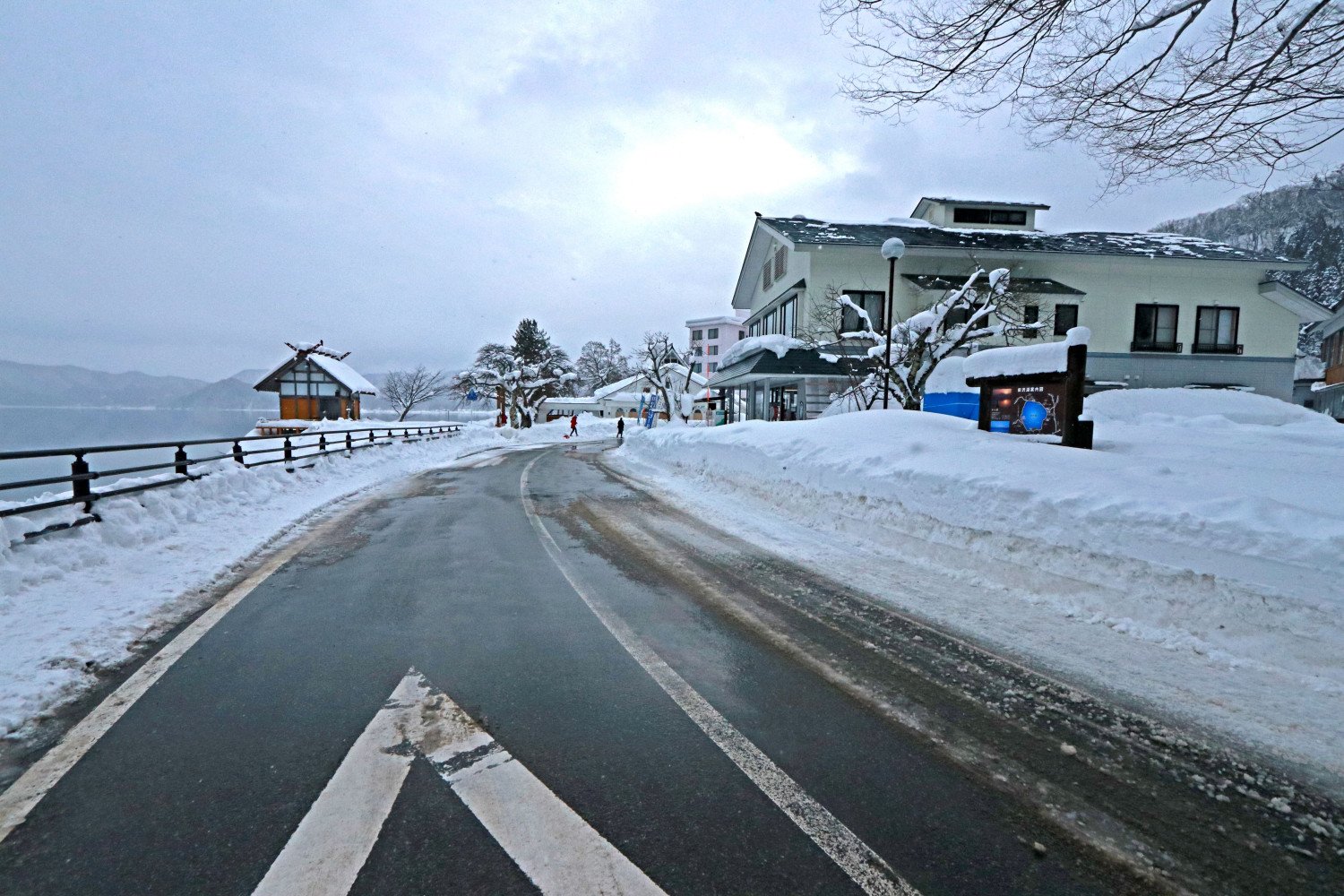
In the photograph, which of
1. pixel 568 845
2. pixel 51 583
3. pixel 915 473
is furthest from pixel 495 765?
pixel 915 473

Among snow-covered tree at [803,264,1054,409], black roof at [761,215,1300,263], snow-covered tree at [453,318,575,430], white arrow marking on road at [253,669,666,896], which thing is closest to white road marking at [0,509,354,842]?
white arrow marking on road at [253,669,666,896]

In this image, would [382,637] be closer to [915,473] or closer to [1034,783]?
[1034,783]

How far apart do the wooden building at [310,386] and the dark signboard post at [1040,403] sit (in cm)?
5067

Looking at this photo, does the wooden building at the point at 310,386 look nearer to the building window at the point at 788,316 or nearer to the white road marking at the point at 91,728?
the building window at the point at 788,316

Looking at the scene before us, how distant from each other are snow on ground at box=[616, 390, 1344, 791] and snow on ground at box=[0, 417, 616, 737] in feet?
19.5

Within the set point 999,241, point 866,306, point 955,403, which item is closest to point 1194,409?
point 955,403

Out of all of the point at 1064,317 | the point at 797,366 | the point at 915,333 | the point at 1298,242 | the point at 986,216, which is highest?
the point at 1298,242

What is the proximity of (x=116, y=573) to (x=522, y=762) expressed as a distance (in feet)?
18.6

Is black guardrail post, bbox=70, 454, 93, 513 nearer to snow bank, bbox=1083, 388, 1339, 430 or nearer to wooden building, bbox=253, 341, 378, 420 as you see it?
snow bank, bbox=1083, 388, 1339, 430

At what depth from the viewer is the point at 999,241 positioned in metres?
26.0

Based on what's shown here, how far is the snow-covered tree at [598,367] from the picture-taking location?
95.1 m

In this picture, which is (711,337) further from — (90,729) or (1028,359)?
(90,729)

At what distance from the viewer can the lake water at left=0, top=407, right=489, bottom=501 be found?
27.7 meters

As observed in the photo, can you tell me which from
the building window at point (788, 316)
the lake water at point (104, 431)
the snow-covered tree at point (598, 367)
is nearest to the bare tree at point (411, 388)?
the lake water at point (104, 431)
